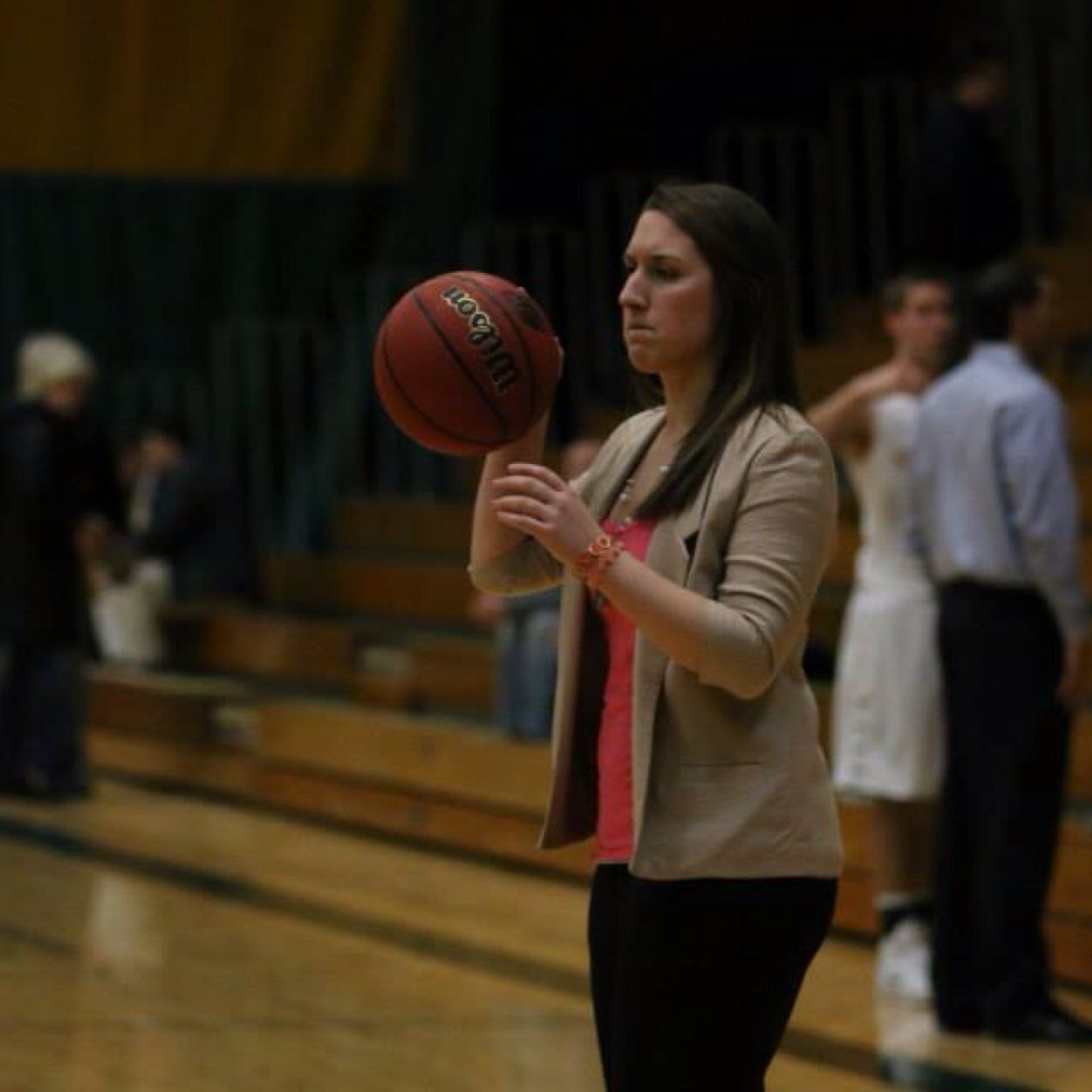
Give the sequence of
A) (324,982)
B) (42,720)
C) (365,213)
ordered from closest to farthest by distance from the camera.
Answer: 1. (324,982)
2. (42,720)
3. (365,213)

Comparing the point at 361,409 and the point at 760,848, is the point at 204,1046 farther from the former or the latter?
the point at 361,409

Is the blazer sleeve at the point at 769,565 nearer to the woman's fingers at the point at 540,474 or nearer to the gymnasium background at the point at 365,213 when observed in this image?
the woman's fingers at the point at 540,474

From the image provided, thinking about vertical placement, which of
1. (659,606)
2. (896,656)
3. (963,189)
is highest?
(963,189)

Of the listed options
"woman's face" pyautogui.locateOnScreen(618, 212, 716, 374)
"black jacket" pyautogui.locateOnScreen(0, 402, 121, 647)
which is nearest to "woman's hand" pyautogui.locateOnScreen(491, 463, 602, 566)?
"woman's face" pyautogui.locateOnScreen(618, 212, 716, 374)

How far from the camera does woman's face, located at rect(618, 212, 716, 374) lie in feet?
9.80

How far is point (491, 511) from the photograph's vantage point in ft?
10.2

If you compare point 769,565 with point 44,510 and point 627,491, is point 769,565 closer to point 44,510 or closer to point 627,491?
point 627,491

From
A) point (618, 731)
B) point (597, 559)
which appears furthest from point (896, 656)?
point (597, 559)

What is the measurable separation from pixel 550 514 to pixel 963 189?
678cm

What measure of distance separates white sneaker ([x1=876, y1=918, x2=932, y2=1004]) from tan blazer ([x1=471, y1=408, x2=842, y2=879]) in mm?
3202

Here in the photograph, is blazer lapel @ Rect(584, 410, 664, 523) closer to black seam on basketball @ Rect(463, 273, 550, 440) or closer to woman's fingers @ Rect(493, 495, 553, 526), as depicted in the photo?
black seam on basketball @ Rect(463, 273, 550, 440)

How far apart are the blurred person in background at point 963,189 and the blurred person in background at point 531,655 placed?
181cm

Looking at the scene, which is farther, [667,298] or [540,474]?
[667,298]

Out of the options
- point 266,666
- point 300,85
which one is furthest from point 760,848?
point 300,85
